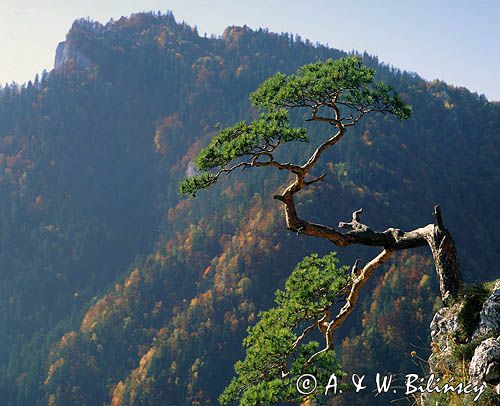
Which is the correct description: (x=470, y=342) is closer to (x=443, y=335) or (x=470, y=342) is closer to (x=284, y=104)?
(x=443, y=335)

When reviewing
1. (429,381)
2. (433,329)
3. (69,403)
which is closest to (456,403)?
(429,381)

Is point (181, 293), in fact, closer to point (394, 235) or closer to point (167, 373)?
point (167, 373)

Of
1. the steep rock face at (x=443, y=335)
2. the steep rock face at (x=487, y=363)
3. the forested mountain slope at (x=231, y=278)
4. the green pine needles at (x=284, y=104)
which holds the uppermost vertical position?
the forested mountain slope at (x=231, y=278)

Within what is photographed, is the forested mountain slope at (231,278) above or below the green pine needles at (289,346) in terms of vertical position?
above

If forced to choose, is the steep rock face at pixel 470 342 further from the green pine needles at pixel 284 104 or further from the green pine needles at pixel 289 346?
the green pine needles at pixel 284 104

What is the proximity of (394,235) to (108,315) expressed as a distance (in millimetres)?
144712

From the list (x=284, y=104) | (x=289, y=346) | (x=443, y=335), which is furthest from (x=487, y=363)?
(x=284, y=104)

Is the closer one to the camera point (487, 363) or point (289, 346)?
point (487, 363)

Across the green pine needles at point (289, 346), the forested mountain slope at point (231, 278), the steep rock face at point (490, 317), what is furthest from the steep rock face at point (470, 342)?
the forested mountain slope at point (231, 278)

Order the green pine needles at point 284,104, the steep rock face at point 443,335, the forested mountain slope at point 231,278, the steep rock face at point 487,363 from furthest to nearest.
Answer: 1. the forested mountain slope at point 231,278
2. the green pine needles at point 284,104
3. the steep rock face at point 443,335
4. the steep rock face at point 487,363

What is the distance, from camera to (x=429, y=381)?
9.66 meters

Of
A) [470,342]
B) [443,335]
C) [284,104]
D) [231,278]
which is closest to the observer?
[470,342]

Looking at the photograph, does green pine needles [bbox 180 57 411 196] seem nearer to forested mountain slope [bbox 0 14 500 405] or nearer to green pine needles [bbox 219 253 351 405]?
green pine needles [bbox 219 253 351 405]

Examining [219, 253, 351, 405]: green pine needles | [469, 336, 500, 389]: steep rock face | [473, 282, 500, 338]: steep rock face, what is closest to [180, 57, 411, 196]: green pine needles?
[219, 253, 351, 405]: green pine needles
